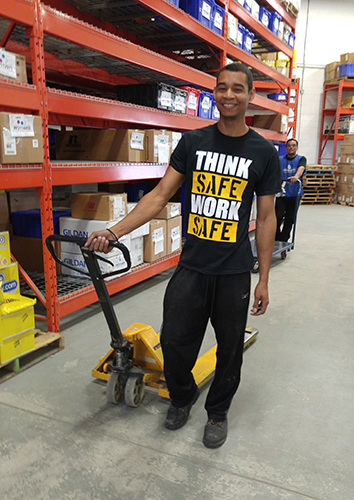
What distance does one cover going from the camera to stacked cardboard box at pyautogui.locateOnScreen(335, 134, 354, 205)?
13406 mm

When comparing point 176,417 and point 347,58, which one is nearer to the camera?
point 176,417

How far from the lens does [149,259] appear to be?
4703mm

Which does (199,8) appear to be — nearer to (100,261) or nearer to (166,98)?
(166,98)

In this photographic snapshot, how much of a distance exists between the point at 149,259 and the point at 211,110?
2498 mm

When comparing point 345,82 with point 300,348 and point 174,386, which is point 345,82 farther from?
point 174,386

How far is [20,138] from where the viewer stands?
2.77 metres

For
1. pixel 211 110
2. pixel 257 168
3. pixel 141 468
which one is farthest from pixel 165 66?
pixel 141 468

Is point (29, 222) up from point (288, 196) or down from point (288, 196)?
down

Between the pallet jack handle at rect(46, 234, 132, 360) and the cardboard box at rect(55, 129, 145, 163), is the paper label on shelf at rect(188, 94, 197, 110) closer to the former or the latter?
the cardboard box at rect(55, 129, 145, 163)

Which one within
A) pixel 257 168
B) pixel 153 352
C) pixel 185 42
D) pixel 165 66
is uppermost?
pixel 185 42

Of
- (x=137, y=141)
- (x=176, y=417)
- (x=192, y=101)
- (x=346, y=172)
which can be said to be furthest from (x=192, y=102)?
(x=346, y=172)

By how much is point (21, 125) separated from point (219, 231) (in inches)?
66.3

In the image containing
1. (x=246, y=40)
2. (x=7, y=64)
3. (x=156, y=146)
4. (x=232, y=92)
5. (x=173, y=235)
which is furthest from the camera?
(x=246, y=40)

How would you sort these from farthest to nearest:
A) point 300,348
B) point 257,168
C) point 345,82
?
point 345,82
point 300,348
point 257,168
